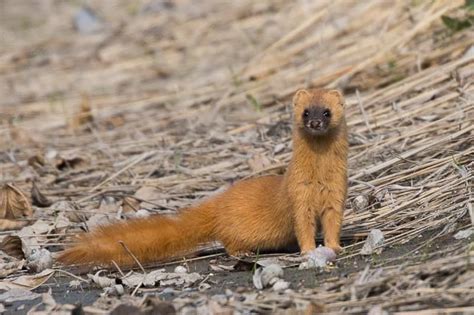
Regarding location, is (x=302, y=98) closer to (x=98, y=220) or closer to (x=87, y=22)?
(x=98, y=220)

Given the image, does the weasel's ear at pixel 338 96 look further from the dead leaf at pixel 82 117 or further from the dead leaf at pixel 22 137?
the dead leaf at pixel 82 117

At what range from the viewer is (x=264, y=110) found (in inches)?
312

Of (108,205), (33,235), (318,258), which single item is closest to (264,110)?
(108,205)

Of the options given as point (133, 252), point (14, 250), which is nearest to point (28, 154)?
point (14, 250)

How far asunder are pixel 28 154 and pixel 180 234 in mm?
2898

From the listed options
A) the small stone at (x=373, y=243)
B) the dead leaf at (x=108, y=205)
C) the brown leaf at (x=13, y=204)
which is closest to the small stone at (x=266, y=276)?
the small stone at (x=373, y=243)

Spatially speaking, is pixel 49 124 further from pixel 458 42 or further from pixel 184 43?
pixel 458 42

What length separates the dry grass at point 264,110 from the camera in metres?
5.05

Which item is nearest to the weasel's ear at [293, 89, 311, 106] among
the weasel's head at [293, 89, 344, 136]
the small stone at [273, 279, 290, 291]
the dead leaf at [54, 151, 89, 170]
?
the weasel's head at [293, 89, 344, 136]

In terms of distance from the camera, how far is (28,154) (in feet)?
25.2

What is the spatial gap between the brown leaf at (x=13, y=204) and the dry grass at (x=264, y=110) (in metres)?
0.34

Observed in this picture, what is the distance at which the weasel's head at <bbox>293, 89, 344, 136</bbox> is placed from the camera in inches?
191

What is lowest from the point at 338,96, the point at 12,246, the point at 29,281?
the point at 29,281

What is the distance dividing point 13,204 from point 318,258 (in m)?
2.20
